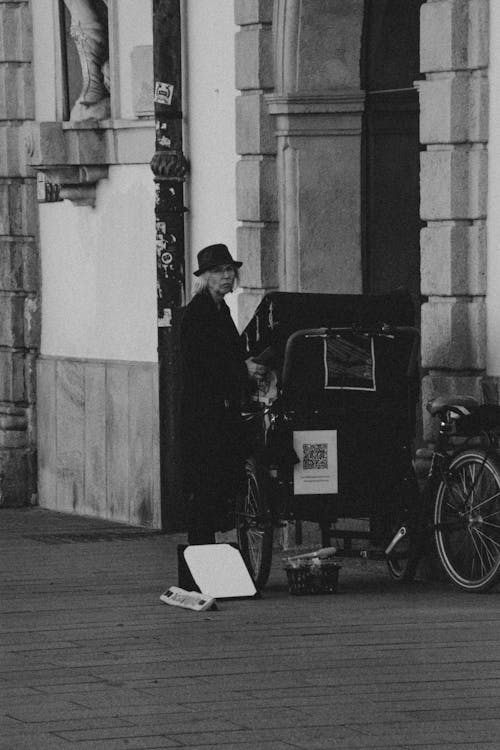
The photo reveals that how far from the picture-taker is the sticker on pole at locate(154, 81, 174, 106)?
44.8ft

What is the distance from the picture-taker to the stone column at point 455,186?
11.1 m

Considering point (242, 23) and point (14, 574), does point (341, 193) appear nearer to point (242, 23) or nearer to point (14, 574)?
point (242, 23)

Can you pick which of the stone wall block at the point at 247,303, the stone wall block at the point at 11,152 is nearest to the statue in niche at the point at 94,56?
the stone wall block at the point at 11,152

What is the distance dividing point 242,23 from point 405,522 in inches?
165

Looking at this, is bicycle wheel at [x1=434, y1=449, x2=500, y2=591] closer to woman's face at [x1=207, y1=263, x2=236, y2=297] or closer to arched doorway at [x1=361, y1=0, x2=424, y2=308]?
woman's face at [x1=207, y1=263, x2=236, y2=297]

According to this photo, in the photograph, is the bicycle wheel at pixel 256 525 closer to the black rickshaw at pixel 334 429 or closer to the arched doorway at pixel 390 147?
the black rickshaw at pixel 334 429

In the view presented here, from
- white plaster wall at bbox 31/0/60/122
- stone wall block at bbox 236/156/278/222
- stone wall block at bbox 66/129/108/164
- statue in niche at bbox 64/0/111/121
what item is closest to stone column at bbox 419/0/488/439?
stone wall block at bbox 236/156/278/222

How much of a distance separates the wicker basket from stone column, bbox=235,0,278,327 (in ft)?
11.0

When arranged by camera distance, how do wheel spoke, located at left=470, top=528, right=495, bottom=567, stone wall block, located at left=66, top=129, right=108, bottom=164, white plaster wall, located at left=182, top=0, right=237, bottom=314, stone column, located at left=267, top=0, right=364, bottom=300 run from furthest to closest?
stone wall block, located at left=66, top=129, right=108, bottom=164, white plaster wall, located at left=182, top=0, right=237, bottom=314, stone column, located at left=267, top=0, right=364, bottom=300, wheel spoke, located at left=470, top=528, right=495, bottom=567

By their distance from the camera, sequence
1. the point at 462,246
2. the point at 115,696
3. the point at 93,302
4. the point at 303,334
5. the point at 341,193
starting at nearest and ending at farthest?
the point at 115,696
the point at 303,334
the point at 462,246
the point at 341,193
the point at 93,302

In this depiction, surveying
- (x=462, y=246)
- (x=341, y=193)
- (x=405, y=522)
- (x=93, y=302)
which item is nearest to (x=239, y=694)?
(x=405, y=522)

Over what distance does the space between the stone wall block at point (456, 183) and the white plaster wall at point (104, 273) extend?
4197 mm

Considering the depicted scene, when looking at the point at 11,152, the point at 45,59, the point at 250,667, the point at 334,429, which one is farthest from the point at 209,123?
the point at 250,667

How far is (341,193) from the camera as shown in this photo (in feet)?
43.7
